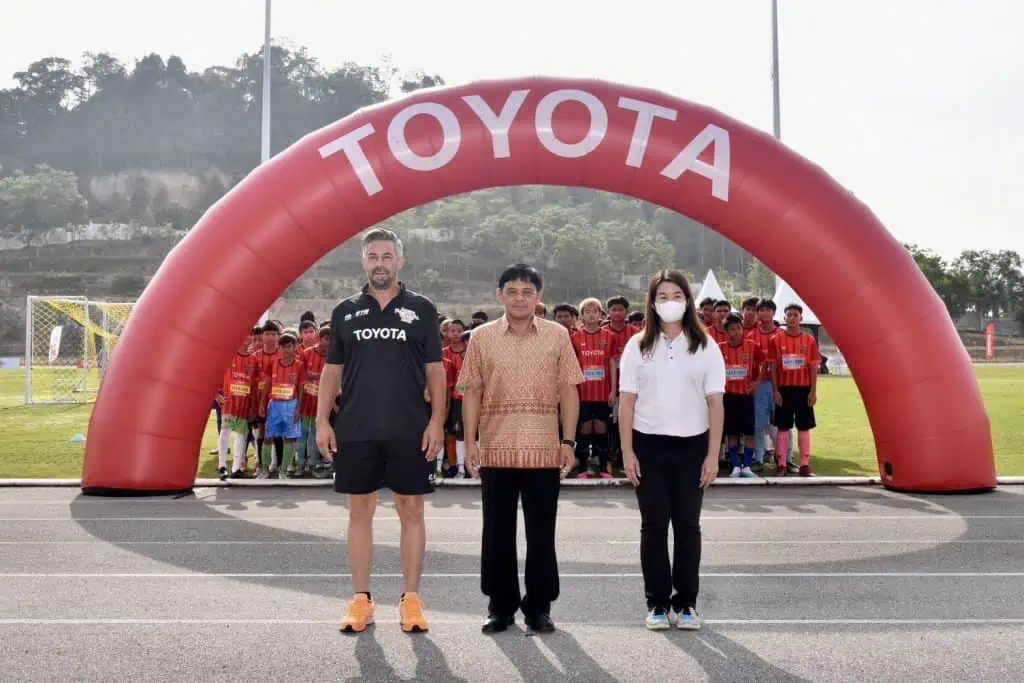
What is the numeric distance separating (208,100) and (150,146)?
42.3ft

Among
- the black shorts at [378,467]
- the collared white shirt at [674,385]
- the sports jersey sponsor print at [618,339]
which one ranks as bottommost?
the black shorts at [378,467]

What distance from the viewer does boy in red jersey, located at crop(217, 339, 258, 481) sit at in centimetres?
1046

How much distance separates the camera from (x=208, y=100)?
543 feet

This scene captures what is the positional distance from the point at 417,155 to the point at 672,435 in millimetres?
4830

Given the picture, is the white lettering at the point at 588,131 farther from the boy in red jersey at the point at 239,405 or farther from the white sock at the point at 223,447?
the white sock at the point at 223,447

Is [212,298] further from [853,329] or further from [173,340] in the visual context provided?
[853,329]

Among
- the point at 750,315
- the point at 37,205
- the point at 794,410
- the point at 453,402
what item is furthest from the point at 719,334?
the point at 37,205

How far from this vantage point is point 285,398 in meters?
10.3

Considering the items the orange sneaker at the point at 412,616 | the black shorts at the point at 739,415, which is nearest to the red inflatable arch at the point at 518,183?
the black shorts at the point at 739,415

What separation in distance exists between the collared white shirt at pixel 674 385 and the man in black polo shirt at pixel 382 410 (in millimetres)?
897

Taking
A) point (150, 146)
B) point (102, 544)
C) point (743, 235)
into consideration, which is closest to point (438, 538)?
→ point (102, 544)

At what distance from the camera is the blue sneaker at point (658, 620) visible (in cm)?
457

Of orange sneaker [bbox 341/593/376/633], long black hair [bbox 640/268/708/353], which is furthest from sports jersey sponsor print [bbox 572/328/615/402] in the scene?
Result: orange sneaker [bbox 341/593/376/633]

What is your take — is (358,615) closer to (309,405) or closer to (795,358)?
(309,405)
